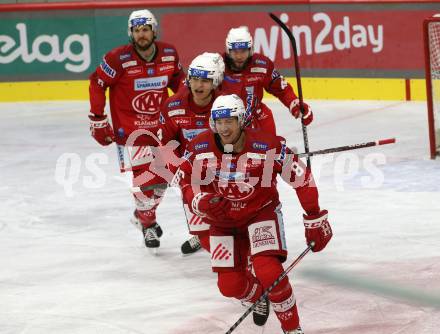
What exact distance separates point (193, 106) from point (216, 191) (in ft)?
3.96

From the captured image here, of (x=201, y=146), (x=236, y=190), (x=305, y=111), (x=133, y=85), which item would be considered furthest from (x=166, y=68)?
(x=236, y=190)

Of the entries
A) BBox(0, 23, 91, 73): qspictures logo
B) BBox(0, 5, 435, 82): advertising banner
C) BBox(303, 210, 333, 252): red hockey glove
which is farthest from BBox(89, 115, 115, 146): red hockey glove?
BBox(0, 23, 91, 73): qspictures logo

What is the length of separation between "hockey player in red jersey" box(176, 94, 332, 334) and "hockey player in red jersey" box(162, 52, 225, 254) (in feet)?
2.84

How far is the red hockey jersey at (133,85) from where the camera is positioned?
8062mm

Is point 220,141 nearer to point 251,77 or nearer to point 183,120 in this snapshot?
point 183,120

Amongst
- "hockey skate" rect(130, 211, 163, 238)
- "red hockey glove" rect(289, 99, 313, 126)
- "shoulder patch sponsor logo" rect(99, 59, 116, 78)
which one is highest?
"shoulder patch sponsor logo" rect(99, 59, 116, 78)

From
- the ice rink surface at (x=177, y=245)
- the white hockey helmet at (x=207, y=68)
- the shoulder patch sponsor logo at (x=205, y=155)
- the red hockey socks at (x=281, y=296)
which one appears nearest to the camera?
the red hockey socks at (x=281, y=296)

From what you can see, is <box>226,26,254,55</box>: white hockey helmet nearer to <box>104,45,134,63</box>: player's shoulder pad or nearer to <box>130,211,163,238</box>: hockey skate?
<box>104,45,134,63</box>: player's shoulder pad

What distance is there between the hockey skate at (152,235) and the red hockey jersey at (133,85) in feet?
2.07

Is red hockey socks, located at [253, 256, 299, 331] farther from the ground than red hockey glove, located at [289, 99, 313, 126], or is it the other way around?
red hockey glove, located at [289, 99, 313, 126]

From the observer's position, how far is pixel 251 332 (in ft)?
19.2

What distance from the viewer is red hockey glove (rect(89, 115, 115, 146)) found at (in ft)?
26.5

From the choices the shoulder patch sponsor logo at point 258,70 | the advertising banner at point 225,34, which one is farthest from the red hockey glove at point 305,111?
the advertising banner at point 225,34

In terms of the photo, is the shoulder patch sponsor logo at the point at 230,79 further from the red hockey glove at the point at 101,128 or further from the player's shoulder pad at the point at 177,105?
the player's shoulder pad at the point at 177,105
